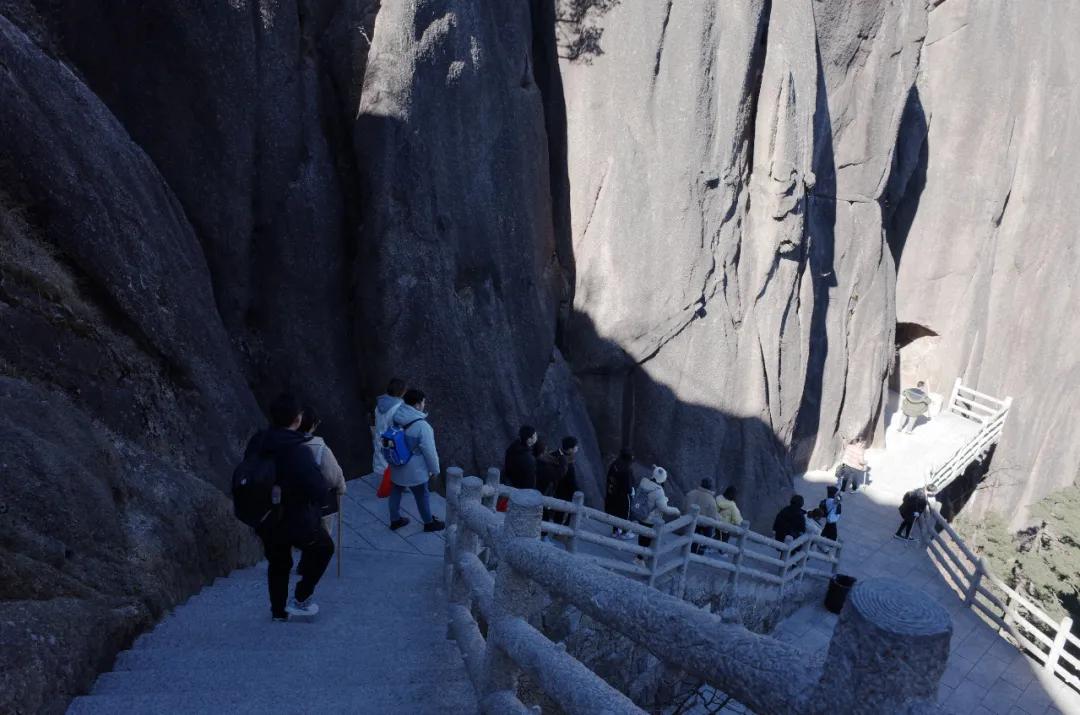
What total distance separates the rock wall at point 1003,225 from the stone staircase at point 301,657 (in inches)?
832

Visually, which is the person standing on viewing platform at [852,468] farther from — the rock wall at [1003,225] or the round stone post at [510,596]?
the round stone post at [510,596]

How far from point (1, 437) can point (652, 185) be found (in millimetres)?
11190

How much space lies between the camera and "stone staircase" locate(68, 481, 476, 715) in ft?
9.84

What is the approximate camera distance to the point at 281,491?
149 inches

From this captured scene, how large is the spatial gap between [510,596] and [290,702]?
1135 mm

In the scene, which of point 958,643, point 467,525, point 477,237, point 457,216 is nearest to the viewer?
point 467,525

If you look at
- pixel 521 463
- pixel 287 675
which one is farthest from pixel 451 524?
pixel 521 463

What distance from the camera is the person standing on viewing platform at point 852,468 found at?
1641 centimetres

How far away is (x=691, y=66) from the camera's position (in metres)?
12.8

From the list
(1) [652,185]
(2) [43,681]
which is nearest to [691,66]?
(1) [652,185]

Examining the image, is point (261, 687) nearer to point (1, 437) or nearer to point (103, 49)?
point (1, 437)

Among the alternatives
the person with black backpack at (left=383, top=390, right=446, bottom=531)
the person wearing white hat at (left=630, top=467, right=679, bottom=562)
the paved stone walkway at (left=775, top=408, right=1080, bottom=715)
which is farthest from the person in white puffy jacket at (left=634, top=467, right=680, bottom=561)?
the person with black backpack at (left=383, top=390, right=446, bottom=531)

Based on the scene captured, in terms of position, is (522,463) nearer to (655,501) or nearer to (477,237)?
(655,501)

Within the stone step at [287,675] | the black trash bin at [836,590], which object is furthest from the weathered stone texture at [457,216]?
the stone step at [287,675]
